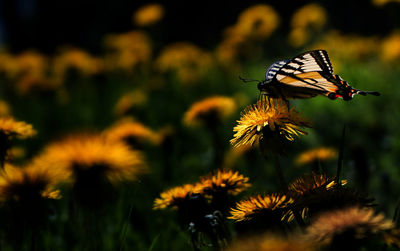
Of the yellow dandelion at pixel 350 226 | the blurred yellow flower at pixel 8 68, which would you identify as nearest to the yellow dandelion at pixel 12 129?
the yellow dandelion at pixel 350 226

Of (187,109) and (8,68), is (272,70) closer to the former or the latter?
(187,109)

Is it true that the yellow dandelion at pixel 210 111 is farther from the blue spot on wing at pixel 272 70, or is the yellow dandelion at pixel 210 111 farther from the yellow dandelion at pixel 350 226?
the yellow dandelion at pixel 350 226

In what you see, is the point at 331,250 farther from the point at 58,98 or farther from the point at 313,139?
the point at 58,98

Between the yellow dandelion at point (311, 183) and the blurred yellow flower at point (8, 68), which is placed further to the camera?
the blurred yellow flower at point (8, 68)

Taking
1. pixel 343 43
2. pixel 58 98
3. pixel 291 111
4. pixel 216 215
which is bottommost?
pixel 216 215

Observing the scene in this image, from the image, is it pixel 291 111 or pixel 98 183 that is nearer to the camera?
pixel 98 183

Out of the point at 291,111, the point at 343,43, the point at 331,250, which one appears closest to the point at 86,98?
the point at 343,43
